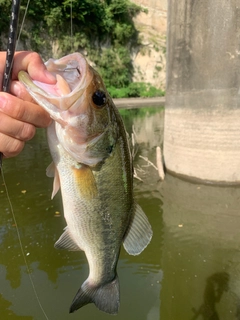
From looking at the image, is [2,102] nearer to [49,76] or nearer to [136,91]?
[49,76]

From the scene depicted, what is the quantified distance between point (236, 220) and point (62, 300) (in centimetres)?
380

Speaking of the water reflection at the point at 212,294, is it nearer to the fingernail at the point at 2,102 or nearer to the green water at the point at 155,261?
the green water at the point at 155,261

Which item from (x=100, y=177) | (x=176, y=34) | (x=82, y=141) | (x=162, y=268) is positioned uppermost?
(x=176, y=34)

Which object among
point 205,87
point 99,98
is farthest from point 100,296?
point 205,87

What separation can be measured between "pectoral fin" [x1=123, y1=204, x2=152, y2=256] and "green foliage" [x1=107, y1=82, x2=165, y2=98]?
94.6 feet

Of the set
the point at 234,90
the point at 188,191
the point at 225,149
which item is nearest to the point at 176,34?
the point at 234,90

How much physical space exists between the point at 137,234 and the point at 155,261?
3549mm

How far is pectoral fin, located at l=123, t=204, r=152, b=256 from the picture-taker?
6.53ft

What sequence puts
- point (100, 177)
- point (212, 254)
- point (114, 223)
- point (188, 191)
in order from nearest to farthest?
1. point (100, 177)
2. point (114, 223)
3. point (212, 254)
4. point (188, 191)

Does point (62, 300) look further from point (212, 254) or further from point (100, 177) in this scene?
point (100, 177)

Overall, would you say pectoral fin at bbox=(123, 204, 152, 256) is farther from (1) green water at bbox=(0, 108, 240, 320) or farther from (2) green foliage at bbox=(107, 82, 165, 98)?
(2) green foliage at bbox=(107, 82, 165, 98)

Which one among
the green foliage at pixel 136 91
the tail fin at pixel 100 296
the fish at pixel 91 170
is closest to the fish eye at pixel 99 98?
the fish at pixel 91 170

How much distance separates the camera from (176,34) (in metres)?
8.02

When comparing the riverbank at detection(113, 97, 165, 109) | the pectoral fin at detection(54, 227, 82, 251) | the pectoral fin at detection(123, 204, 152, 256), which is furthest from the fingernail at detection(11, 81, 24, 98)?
the riverbank at detection(113, 97, 165, 109)
